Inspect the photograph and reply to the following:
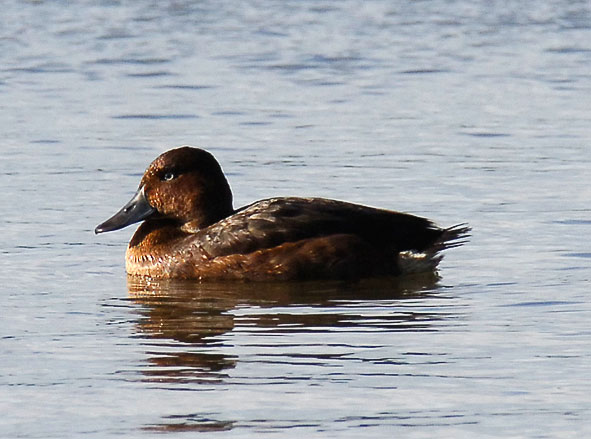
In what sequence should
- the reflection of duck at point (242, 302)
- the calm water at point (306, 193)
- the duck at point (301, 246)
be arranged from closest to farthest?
the calm water at point (306, 193) → the reflection of duck at point (242, 302) → the duck at point (301, 246)

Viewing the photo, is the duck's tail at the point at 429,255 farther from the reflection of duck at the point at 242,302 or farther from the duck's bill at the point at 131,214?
the duck's bill at the point at 131,214

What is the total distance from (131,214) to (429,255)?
183 cm

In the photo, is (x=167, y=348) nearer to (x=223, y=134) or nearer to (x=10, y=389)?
(x=10, y=389)

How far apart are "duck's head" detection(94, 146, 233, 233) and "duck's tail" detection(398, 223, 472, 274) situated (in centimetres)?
117

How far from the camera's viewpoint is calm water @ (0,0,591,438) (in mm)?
6008

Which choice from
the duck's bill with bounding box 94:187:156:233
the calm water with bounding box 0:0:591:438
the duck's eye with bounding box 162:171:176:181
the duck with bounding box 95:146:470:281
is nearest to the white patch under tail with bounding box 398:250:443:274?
the duck with bounding box 95:146:470:281

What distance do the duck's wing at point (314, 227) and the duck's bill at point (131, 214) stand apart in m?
0.71

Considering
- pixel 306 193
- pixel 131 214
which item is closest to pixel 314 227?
pixel 131 214

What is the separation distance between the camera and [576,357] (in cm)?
658

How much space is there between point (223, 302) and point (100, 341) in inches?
50.9

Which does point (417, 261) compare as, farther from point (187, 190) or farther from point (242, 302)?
point (187, 190)

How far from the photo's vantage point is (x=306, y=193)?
1076cm

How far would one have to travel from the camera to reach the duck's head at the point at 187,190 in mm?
9438

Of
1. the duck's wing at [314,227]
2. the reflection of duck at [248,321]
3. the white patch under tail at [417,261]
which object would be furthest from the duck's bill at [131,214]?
the white patch under tail at [417,261]
